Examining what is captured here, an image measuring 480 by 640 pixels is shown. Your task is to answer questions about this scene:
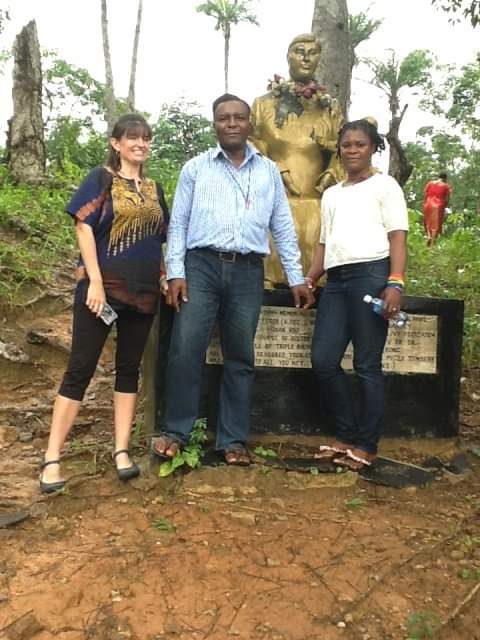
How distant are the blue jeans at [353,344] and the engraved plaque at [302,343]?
36cm

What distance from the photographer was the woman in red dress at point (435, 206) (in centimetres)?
1227

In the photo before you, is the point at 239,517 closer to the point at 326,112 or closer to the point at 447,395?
the point at 447,395

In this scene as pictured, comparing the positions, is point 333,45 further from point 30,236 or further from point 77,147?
point 77,147

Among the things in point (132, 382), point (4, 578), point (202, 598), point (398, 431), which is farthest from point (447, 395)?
point (4, 578)

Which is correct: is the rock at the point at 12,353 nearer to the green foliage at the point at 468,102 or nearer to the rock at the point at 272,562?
the rock at the point at 272,562

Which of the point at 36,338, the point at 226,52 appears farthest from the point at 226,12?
the point at 36,338

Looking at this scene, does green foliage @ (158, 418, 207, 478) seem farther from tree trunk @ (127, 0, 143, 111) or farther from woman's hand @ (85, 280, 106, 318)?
tree trunk @ (127, 0, 143, 111)

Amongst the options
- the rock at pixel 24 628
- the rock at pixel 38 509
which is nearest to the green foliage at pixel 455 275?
the rock at pixel 38 509

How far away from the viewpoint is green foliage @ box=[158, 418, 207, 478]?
343 cm

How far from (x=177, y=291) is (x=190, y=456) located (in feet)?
2.67

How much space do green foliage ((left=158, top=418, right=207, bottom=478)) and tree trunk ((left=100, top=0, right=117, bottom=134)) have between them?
13.7 m

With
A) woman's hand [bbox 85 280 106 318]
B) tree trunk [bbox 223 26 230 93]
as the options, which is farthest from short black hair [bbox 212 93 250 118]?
tree trunk [bbox 223 26 230 93]

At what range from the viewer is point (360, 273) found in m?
3.48

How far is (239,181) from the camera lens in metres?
3.43
